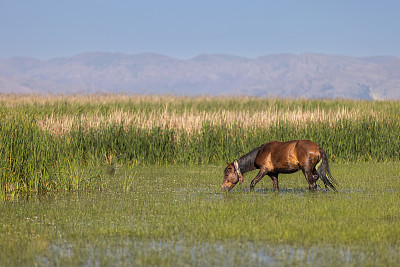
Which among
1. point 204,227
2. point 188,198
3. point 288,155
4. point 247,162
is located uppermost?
point 288,155

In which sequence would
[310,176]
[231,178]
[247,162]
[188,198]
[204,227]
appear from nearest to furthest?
[204,227]
[188,198]
[310,176]
[231,178]
[247,162]

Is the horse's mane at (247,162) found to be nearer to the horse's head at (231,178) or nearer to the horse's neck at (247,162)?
the horse's neck at (247,162)

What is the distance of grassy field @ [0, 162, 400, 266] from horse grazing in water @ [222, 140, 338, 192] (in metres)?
0.45

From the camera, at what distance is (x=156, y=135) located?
24.1 metres

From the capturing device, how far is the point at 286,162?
574 inches

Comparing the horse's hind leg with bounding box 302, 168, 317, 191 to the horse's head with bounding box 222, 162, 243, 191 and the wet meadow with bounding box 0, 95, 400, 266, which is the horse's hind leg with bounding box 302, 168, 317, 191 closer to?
the wet meadow with bounding box 0, 95, 400, 266

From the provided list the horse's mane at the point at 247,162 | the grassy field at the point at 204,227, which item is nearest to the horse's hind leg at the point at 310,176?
the grassy field at the point at 204,227

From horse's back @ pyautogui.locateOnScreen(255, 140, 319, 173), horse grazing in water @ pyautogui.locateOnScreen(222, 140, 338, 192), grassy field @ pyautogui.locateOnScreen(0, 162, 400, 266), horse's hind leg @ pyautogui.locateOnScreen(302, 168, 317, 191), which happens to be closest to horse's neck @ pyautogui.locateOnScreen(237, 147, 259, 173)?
horse grazing in water @ pyautogui.locateOnScreen(222, 140, 338, 192)

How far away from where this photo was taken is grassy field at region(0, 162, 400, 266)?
8492 mm

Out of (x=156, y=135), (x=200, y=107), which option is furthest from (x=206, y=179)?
(x=200, y=107)

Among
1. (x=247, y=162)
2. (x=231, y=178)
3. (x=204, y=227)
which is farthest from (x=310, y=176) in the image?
(x=204, y=227)

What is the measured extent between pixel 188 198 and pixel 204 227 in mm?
3612

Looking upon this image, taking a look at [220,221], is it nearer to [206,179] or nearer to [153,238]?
[153,238]

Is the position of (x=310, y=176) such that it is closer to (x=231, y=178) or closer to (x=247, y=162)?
(x=247, y=162)
